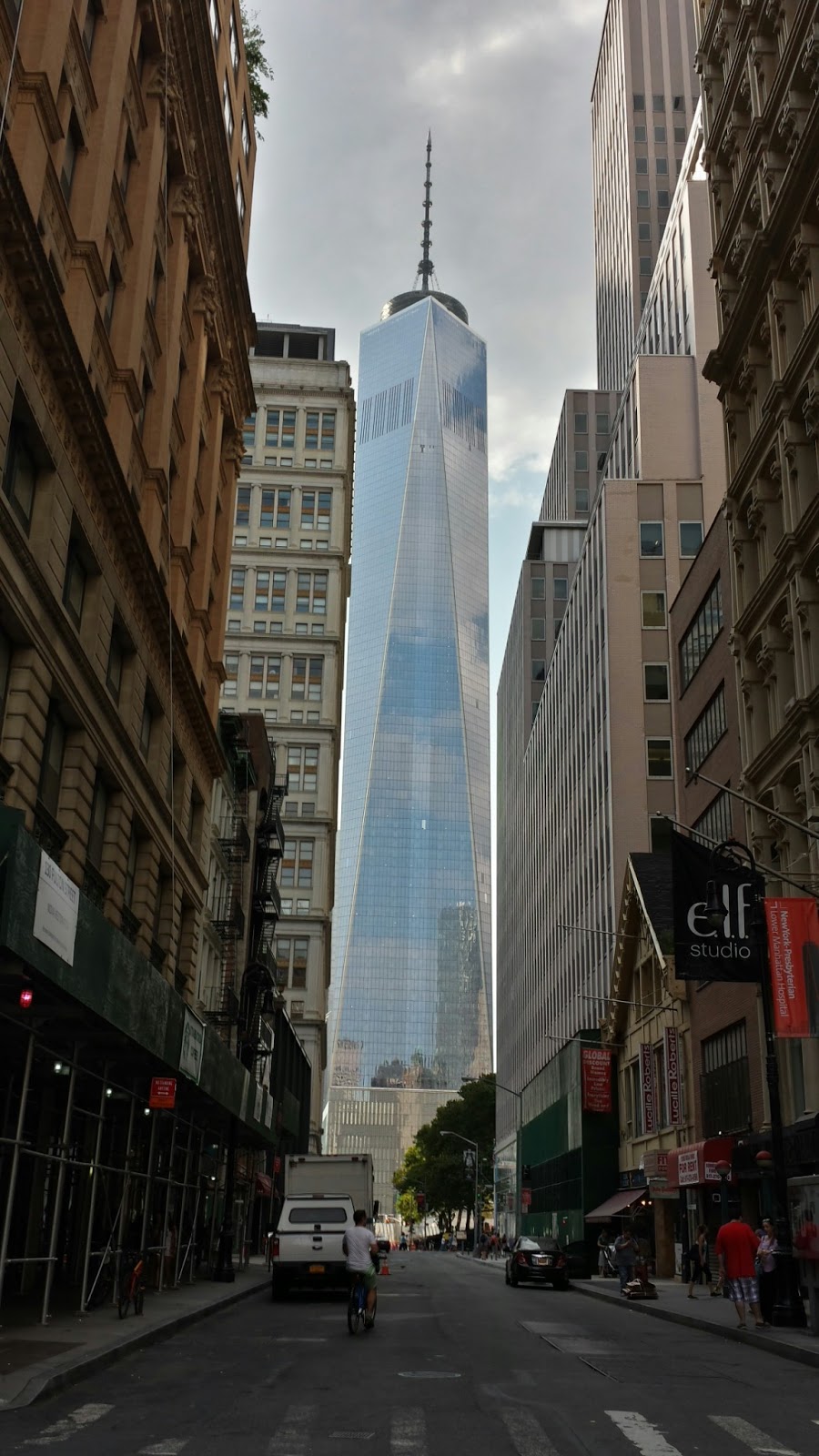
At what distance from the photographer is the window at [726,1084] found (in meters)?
38.7

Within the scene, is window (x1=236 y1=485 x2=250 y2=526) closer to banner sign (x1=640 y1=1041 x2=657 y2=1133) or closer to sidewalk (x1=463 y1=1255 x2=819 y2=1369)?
banner sign (x1=640 y1=1041 x2=657 y2=1133)

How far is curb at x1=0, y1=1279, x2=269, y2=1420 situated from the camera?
39.9 ft

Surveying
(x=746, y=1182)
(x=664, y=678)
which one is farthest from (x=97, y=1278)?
(x=664, y=678)

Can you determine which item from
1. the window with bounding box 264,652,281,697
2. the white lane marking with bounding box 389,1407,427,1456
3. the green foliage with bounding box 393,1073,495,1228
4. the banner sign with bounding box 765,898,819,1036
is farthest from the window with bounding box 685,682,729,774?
the green foliage with bounding box 393,1073,495,1228

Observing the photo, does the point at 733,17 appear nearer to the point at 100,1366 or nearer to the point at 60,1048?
the point at 60,1048

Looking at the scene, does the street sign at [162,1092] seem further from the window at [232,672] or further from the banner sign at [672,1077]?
the window at [232,672]

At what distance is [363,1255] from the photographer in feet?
65.2

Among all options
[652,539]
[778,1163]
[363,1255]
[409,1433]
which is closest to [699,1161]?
[778,1163]

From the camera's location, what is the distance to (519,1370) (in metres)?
15.8

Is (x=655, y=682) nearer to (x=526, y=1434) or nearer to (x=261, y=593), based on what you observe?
(x=261, y=593)

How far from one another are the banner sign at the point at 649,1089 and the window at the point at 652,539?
1349 inches

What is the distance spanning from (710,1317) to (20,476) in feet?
65.4

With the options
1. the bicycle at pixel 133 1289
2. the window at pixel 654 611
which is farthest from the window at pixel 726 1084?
the window at pixel 654 611

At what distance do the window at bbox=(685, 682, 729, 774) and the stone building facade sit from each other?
15.2 ft
